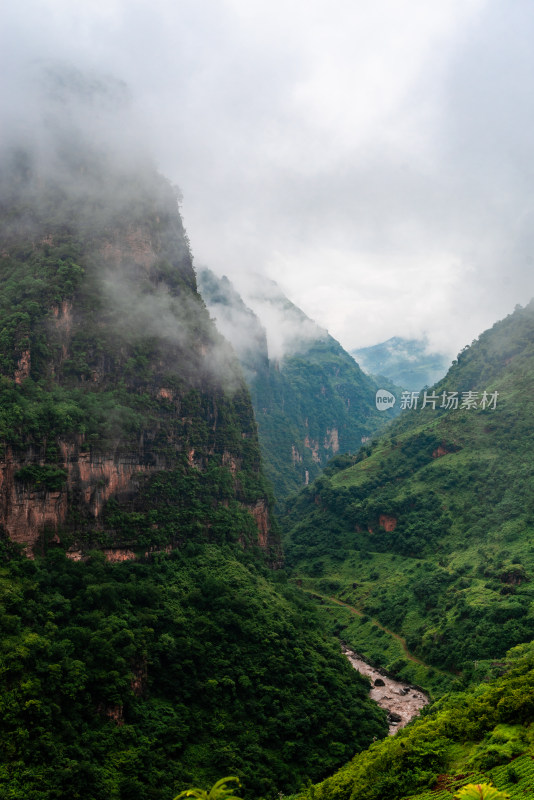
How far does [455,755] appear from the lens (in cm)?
2509

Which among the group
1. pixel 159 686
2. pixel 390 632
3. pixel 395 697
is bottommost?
pixel 395 697

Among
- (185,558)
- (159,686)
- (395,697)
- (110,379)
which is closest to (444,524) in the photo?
(395,697)

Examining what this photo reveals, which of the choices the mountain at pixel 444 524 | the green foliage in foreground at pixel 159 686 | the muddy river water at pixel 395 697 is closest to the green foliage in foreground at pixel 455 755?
the green foliage in foreground at pixel 159 686

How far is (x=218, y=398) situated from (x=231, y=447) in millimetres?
5723

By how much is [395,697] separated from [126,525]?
27.1 meters

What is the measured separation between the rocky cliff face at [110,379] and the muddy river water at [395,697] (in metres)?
18.5

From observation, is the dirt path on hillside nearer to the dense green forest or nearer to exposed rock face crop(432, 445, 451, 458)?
the dense green forest

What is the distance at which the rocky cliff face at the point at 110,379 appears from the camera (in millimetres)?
44594

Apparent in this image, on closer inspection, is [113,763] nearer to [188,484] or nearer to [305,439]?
[188,484]

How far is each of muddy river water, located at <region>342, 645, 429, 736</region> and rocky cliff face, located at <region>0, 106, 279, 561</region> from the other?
18.5 m

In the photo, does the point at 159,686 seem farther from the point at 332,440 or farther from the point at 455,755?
the point at 332,440

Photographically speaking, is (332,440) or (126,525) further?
(332,440)

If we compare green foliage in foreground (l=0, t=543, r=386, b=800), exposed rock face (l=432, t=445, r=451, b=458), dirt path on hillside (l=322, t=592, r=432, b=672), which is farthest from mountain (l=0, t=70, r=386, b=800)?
exposed rock face (l=432, t=445, r=451, b=458)

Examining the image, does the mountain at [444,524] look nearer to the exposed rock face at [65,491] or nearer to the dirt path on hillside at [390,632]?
the dirt path on hillside at [390,632]
